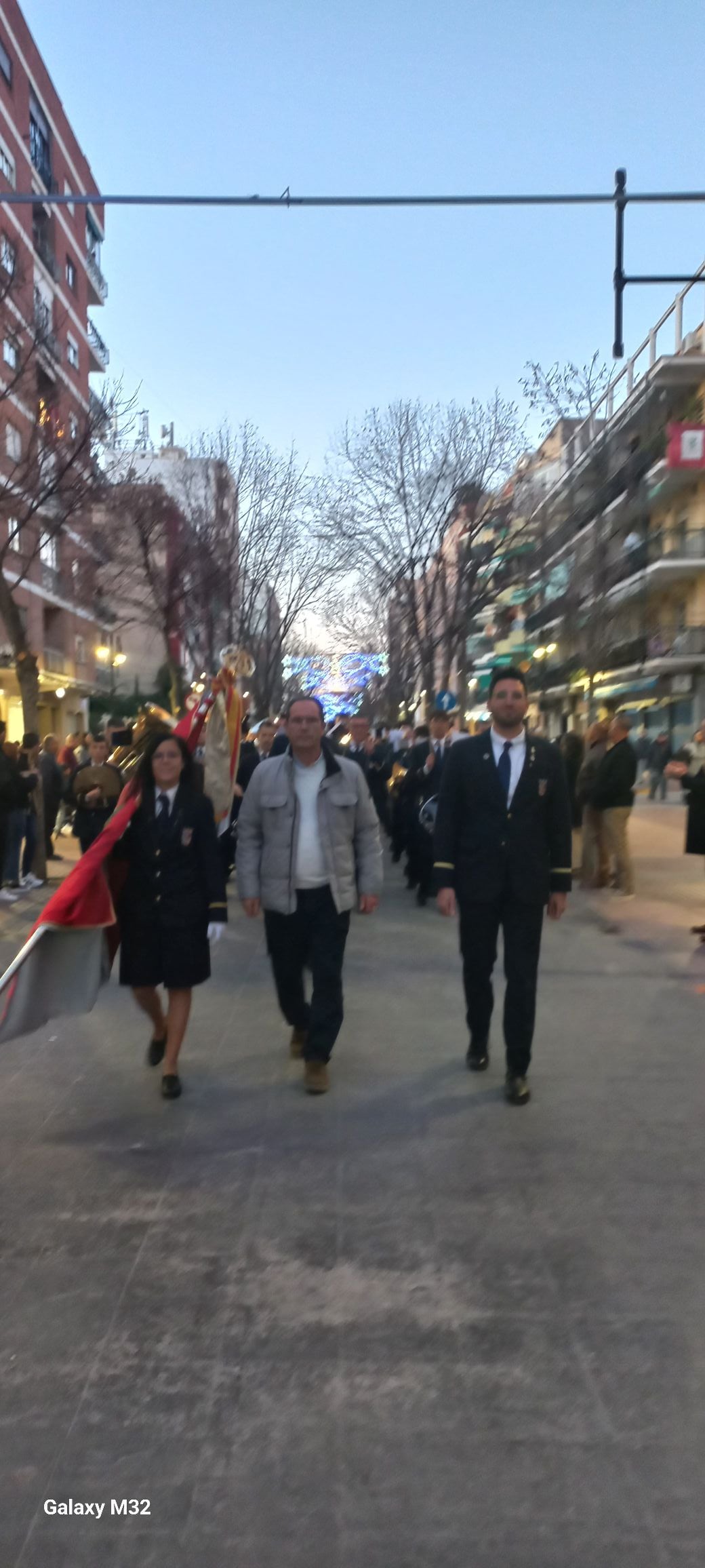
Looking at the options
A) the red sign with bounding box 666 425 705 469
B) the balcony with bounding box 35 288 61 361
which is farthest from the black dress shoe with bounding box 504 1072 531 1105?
the red sign with bounding box 666 425 705 469

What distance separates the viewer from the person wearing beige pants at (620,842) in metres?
13.1

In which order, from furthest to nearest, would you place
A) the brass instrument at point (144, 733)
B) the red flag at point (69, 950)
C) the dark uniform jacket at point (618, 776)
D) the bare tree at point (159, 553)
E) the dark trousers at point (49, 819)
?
the bare tree at point (159, 553) → the dark trousers at point (49, 819) → the dark uniform jacket at point (618, 776) → the brass instrument at point (144, 733) → the red flag at point (69, 950)

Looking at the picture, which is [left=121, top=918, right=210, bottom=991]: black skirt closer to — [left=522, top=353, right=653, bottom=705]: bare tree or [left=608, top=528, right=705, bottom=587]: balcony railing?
[left=522, top=353, right=653, bottom=705]: bare tree

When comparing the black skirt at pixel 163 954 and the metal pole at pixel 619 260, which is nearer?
the black skirt at pixel 163 954

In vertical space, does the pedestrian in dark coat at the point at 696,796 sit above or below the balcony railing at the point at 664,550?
below

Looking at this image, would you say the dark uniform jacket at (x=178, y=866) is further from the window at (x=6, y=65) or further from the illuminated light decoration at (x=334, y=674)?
the illuminated light decoration at (x=334, y=674)

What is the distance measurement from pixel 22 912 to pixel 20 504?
7.04m

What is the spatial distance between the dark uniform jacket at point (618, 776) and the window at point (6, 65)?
31370 millimetres

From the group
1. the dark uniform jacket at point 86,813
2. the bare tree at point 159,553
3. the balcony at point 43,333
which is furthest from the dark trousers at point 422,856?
the bare tree at point 159,553

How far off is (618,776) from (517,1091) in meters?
7.38

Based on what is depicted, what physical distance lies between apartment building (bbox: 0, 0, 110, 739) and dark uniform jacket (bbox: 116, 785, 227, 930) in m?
18.1

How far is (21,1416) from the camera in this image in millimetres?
3316

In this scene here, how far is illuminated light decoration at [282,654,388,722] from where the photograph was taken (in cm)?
4991

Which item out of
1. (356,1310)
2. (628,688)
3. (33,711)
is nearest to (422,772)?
(33,711)
